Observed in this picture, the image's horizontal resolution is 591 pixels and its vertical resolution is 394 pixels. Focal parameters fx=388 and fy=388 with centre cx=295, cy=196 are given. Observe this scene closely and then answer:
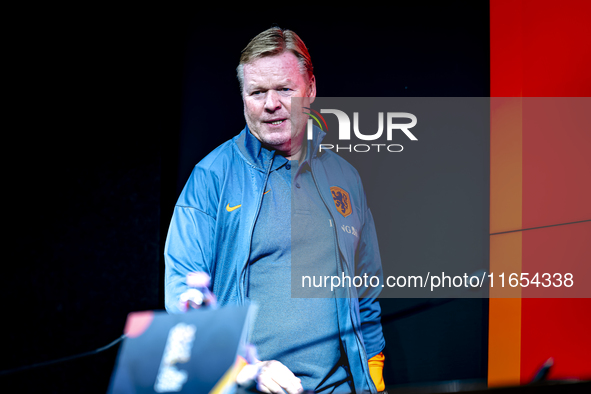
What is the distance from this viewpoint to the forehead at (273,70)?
1759 mm

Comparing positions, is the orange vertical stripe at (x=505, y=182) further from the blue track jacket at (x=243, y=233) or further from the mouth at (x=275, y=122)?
the mouth at (x=275, y=122)

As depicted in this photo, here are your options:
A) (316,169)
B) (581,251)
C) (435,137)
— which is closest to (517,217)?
(581,251)

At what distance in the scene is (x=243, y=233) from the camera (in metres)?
1.66

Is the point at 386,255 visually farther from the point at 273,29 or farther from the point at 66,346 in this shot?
the point at 66,346

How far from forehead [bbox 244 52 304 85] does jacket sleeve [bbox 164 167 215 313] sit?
524 mm

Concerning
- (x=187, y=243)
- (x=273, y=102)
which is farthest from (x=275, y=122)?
(x=187, y=243)

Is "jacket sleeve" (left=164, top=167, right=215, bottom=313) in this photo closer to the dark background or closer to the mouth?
the dark background

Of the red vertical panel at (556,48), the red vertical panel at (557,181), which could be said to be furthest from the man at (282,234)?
the red vertical panel at (556,48)

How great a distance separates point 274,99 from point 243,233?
24.3 inches

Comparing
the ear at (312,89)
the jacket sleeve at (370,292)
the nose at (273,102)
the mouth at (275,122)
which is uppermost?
the ear at (312,89)

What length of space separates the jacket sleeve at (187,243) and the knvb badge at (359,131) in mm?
584

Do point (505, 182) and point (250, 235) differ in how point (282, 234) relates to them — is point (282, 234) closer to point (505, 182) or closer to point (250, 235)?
point (250, 235)

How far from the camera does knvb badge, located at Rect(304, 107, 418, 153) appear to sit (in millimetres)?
1810

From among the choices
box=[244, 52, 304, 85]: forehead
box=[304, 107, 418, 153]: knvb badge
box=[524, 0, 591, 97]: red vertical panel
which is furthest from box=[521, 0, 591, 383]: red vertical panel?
box=[244, 52, 304, 85]: forehead
